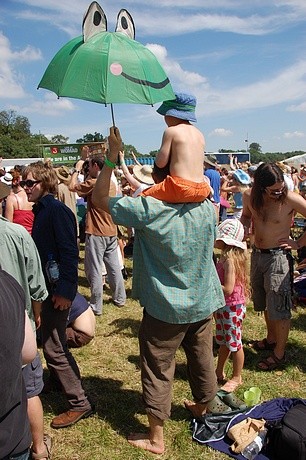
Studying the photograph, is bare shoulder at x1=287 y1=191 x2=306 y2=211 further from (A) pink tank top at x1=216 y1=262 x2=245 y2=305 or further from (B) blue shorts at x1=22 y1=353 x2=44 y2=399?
(B) blue shorts at x1=22 y1=353 x2=44 y2=399

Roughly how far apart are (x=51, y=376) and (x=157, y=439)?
1.21 metres

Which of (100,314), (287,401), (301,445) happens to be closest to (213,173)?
(100,314)

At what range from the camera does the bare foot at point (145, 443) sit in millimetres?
2748

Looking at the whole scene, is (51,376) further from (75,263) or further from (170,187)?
(170,187)

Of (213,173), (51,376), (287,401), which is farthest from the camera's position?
(213,173)

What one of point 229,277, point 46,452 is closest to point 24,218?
point 229,277

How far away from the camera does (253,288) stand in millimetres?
3934

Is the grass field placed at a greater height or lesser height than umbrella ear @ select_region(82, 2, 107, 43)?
Result: lesser

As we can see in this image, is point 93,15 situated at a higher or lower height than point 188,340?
higher

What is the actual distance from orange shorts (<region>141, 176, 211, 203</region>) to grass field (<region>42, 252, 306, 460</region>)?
1770 millimetres

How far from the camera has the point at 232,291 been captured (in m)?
3.29

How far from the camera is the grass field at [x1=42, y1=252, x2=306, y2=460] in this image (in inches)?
110

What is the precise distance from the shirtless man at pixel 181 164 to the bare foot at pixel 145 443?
5.61 feet

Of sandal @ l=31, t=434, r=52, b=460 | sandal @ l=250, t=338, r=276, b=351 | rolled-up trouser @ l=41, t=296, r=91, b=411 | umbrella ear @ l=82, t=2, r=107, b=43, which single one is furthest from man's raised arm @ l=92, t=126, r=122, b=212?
sandal @ l=250, t=338, r=276, b=351
